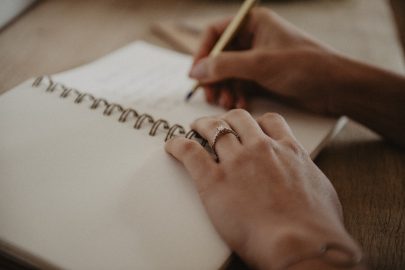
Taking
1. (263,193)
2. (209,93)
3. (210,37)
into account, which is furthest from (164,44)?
(263,193)

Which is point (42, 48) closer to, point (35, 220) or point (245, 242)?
point (35, 220)

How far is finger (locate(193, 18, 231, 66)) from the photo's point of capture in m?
0.87

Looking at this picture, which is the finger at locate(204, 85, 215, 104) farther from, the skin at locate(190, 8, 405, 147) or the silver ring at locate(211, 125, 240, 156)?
the silver ring at locate(211, 125, 240, 156)

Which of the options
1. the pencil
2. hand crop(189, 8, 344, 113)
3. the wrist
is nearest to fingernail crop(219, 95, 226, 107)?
hand crop(189, 8, 344, 113)

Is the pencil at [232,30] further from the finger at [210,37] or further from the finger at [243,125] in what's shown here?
the finger at [243,125]

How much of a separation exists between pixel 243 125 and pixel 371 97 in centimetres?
28

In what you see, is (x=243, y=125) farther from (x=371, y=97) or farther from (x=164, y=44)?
(x=164, y=44)

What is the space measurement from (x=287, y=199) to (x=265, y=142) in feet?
0.33

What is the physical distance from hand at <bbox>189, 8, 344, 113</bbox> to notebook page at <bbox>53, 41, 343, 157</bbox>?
0.09 ft

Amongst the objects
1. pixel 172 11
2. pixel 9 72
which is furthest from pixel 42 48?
pixel 172 11

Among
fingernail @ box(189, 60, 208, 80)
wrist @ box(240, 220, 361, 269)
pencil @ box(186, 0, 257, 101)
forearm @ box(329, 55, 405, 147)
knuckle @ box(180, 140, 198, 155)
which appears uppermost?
pencil @ box(186, 0, 257, 101)

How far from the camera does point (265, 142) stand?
0.56m

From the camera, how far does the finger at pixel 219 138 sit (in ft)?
1.84

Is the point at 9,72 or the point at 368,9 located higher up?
the point at 9,72
